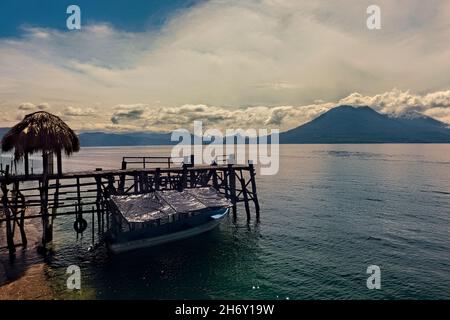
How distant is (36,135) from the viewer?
89.2 feet

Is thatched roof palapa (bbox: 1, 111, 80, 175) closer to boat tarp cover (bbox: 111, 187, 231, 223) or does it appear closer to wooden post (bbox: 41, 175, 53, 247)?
wooden post (bbox: 41, 175, 53, 247)

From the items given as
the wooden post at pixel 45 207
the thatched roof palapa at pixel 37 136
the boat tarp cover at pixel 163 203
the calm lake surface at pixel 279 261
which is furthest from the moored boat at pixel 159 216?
the thatched roof palapa at pixel 37 136

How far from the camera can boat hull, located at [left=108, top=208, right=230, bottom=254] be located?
89.5 feet

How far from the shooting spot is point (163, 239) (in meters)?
29.6

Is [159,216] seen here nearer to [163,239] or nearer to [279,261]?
[163,239]

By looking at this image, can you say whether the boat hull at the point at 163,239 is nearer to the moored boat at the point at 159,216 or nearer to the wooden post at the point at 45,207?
the moored boat at the point at 159,216

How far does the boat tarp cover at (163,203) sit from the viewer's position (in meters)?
27.9

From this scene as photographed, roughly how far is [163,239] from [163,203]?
10.2ft

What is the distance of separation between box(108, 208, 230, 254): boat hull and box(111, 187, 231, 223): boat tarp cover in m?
2.17

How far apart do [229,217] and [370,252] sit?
57.9 ft
